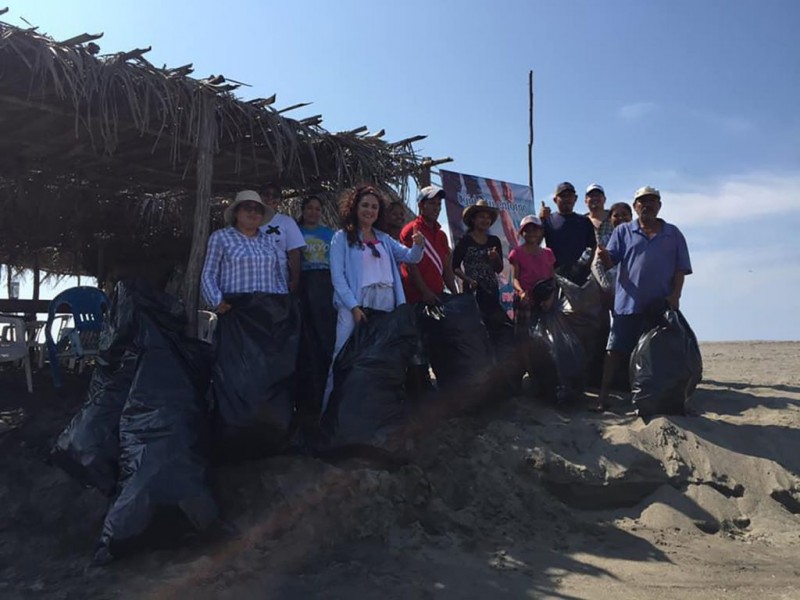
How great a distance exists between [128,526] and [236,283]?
1.32 metres

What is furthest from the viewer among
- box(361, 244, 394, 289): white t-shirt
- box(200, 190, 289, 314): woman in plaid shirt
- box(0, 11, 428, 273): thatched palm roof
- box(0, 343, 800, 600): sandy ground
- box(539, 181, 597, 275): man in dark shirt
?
box(539, 181, 597, 275): man in dark shirt

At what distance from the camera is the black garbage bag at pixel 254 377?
3.29 metres

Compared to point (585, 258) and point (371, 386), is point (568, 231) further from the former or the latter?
point (371, 386)

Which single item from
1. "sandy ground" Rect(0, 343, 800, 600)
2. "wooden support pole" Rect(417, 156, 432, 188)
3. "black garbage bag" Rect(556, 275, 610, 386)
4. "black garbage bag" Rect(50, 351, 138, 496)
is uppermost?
"wooden support pole" Rect(417, 156, 432, 188)

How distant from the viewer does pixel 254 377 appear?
10.9 ft

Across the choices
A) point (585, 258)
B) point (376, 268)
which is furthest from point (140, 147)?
point (585, 258)

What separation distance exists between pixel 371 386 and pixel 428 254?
1.27 meters

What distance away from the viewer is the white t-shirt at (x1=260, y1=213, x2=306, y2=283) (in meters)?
3.97

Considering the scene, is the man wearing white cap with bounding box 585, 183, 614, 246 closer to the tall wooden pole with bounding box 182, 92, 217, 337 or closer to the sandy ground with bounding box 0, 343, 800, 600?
the sandy ground with bounding box 0, 343, 800, 600

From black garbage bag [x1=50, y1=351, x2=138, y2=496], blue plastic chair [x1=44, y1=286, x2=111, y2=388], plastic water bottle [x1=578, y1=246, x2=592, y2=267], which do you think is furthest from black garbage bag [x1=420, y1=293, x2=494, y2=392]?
blue plastic chair [x1=44, y1=286, x2=111, y2=388]

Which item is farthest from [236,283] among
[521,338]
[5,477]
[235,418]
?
[521,338]

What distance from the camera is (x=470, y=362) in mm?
4285

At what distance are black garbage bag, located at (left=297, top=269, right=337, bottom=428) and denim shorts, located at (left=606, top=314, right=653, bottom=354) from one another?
1.88 meters

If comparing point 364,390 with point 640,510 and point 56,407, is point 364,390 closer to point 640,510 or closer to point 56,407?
point 640,510
